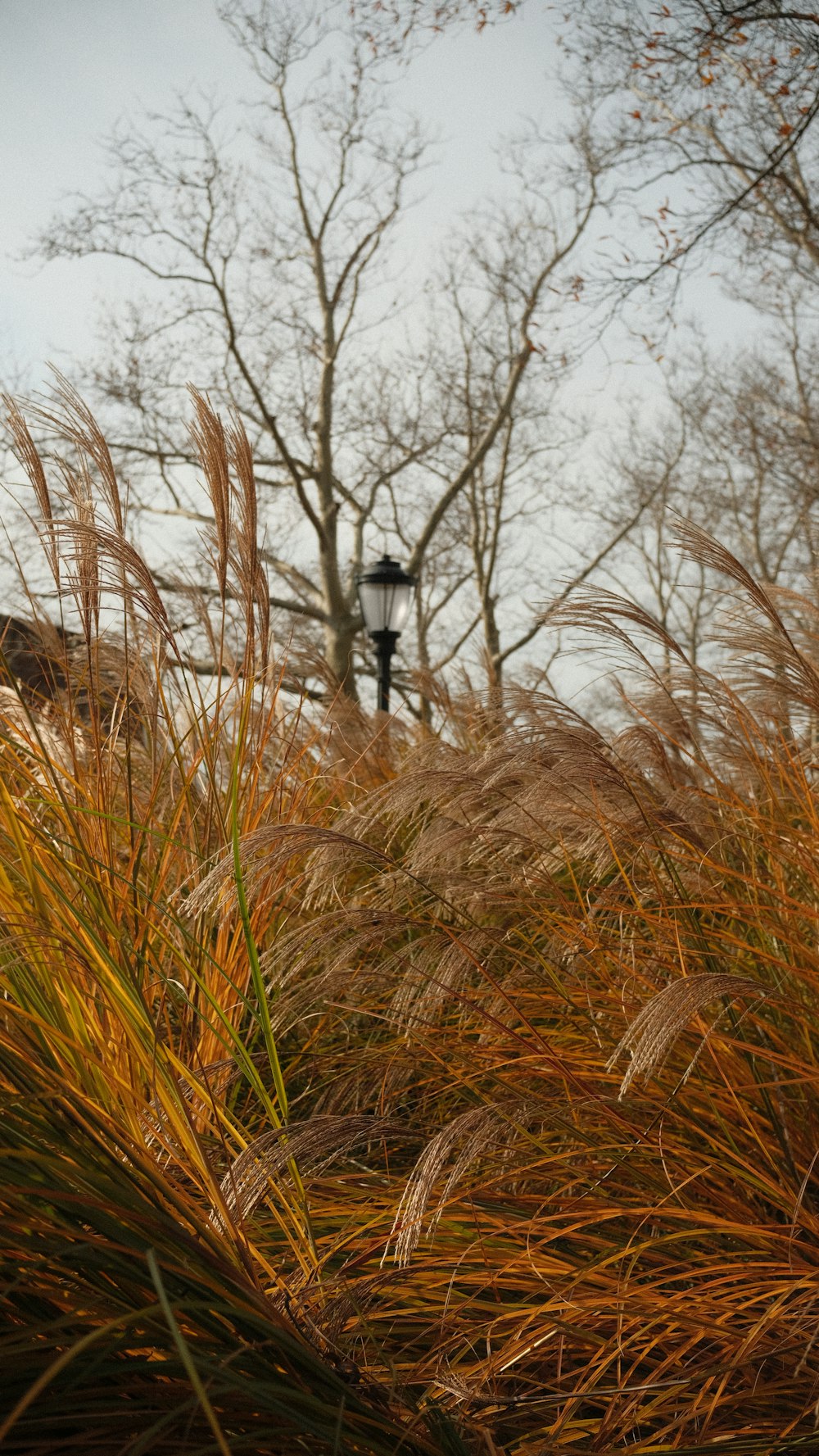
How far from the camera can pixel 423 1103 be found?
257 cm

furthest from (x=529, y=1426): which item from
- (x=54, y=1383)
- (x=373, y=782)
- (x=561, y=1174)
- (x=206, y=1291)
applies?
(x=373, y=782)

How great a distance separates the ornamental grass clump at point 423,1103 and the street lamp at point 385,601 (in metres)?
6.44

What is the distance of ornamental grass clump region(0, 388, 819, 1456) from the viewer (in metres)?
1.30

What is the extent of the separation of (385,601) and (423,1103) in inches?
279

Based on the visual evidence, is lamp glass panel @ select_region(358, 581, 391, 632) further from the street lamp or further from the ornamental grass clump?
the ornamental grass clump

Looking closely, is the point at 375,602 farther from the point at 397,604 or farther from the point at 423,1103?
the point at 423,1103

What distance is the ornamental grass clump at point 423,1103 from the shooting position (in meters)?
1.30

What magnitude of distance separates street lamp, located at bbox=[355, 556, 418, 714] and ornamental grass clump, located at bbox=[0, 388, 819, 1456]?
644 cm

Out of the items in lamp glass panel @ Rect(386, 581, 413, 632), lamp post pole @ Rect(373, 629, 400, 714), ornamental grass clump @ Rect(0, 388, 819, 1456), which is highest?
lamp glass panel @ Rect(386, 581, 413, 632)

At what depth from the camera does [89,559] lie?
206 centimetres

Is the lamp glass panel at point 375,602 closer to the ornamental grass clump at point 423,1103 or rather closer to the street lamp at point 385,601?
the street lamp at point 385,601

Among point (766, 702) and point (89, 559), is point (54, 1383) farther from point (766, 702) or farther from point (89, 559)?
point (766, 702)

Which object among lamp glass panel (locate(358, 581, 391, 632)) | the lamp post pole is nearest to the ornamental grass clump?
the lamp post pole

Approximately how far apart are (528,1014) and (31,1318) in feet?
4.38
